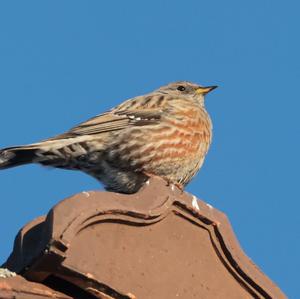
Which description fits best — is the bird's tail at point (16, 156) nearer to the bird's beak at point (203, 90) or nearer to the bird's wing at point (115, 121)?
the bird's wing at point (115, 121)

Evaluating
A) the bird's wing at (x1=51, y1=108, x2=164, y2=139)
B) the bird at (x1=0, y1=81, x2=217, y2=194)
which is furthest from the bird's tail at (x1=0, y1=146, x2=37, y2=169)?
the bird's wing at (x1=51, y1=108, x2=164, y2=139)

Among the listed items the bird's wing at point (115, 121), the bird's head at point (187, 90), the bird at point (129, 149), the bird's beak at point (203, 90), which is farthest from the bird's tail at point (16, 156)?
the bird's beak at point (203, 90)

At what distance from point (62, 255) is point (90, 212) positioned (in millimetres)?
383

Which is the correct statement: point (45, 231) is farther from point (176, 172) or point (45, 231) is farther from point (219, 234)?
point (176, 172)

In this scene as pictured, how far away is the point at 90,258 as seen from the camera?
395 cm

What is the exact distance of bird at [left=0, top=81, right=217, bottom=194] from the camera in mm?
7766

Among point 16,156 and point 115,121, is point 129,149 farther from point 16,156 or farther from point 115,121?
point 16,156

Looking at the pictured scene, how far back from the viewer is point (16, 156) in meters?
7.43

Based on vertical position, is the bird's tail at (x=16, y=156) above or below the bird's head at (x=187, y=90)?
below

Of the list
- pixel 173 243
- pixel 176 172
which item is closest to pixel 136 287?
pixel 173 243

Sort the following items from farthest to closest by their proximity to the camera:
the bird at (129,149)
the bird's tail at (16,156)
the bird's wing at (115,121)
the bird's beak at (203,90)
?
the bird's beak at (203,90) → the bird's wing at (115,121) → the bird at (129,149) → the bird's tail at (16,156)

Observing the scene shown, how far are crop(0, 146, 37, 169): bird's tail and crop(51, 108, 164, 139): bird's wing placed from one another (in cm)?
38

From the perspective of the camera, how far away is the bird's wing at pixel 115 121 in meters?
8.09

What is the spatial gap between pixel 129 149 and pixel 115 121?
602 millimetres
